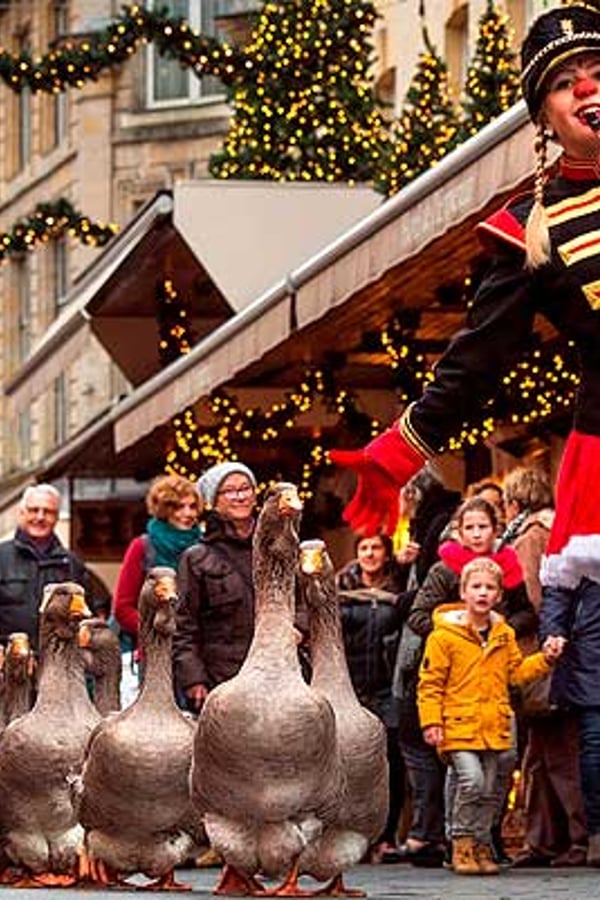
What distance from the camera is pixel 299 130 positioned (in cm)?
3006

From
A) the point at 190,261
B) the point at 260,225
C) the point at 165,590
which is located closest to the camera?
the point at 165,590

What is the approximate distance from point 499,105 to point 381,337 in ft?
7.00

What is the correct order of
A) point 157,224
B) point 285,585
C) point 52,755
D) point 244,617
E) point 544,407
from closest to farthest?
point 285,585 < point 52,755 < point 244,617 < point 544,407 < point 157,224

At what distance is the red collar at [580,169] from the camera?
8.19 metres

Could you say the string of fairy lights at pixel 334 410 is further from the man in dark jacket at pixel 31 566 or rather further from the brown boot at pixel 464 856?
the brown boot at pixel 464 856

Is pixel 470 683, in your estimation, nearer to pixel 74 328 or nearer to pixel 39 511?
pixel 39 511

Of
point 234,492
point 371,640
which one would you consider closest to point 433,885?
point 234,492

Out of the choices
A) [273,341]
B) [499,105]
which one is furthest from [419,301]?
[499,105]

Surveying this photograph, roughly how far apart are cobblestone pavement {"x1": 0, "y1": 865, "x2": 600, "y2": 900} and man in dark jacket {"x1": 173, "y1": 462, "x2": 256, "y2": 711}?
39.7 inches

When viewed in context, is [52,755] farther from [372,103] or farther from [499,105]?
[372,103]

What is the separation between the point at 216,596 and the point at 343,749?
3.47 meters

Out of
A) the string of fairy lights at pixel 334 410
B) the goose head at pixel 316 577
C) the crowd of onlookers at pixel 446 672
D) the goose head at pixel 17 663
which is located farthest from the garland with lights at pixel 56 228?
the goose head at pixel 316 577

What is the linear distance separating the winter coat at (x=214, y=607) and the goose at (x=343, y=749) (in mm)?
3073

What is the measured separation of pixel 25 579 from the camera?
16.8m
